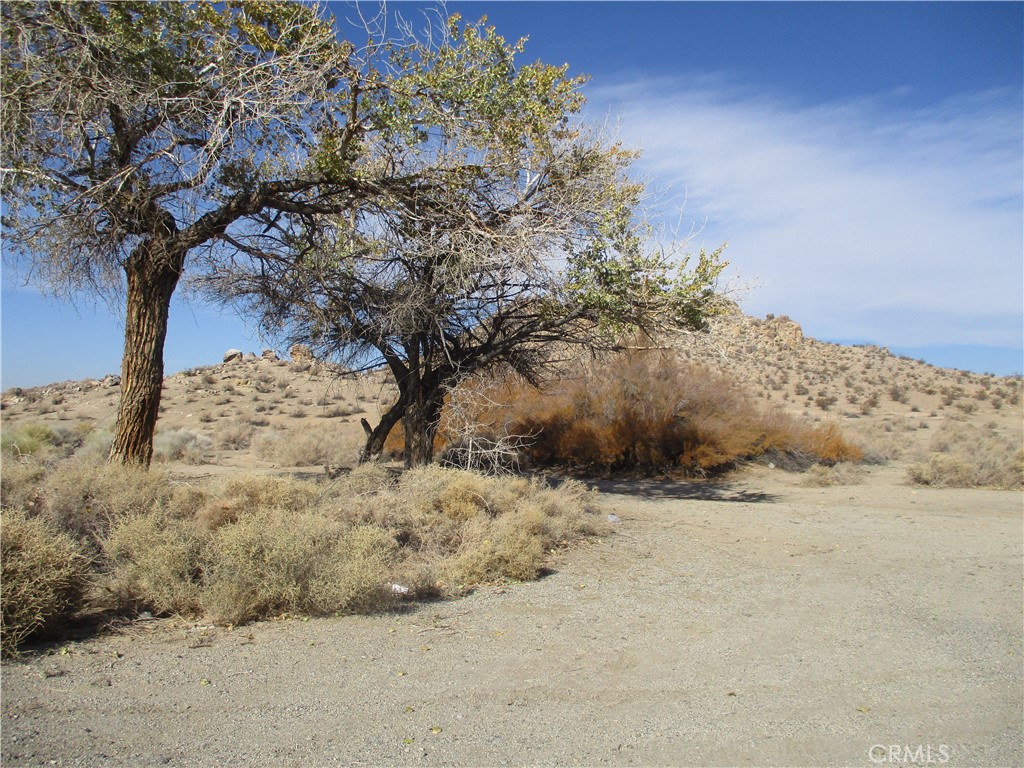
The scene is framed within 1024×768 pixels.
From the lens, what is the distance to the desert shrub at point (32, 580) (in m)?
4.82

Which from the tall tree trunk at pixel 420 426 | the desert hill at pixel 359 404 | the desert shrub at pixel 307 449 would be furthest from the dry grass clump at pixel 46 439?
the tall tree trunk at pixel 420 426

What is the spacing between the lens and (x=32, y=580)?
500 cm

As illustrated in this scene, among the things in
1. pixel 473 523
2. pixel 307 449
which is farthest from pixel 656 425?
pixel 473 523

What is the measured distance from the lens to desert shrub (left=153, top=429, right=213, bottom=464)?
18.6m

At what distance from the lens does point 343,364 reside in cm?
1384

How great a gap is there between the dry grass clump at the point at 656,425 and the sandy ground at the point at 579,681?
1060cm

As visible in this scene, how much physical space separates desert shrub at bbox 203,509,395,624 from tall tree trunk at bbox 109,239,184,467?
13.9 feet

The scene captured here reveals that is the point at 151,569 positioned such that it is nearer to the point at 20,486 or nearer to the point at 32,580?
the point at 32,580

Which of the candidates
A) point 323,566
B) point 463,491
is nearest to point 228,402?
point 463,491

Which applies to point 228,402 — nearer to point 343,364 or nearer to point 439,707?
point 343,364

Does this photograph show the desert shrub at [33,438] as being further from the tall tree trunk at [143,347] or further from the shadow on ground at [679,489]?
the shadow on ground at [679,489]

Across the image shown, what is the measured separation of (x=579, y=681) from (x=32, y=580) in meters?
3.76

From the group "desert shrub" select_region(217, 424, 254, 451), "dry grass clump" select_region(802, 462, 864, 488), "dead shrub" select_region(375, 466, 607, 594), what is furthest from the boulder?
"dry grass clump" select_region(802, 462, 864, 488)

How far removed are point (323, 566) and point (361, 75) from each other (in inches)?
280
